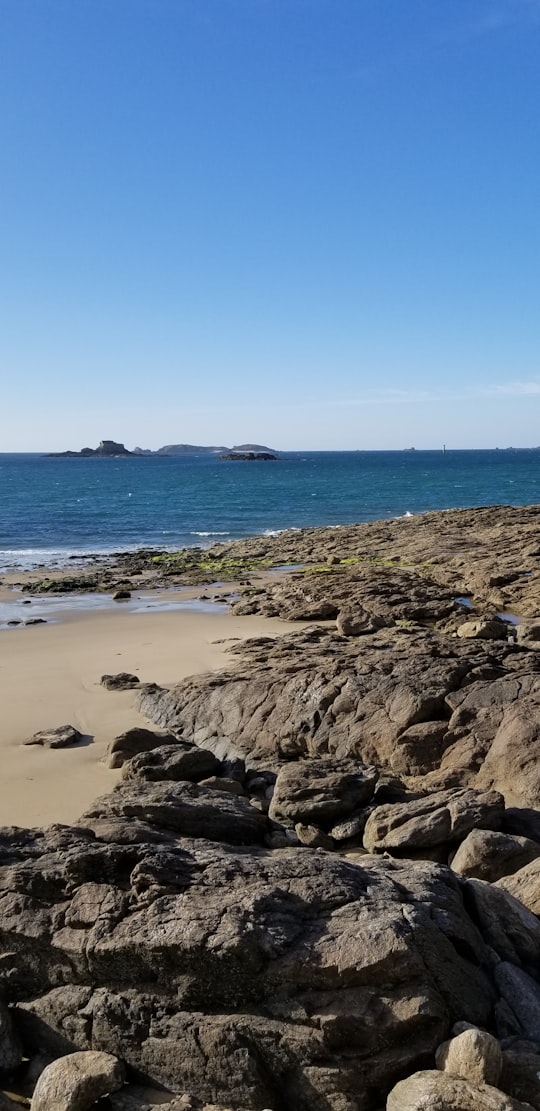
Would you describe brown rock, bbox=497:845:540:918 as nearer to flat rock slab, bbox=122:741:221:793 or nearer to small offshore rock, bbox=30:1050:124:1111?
small offshore rock, bbox=30:1050:124:1111

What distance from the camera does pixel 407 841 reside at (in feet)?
29.7

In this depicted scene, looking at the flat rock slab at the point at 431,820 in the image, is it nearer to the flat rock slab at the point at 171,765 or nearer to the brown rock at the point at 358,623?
the flat rock slab at the point at 171,765

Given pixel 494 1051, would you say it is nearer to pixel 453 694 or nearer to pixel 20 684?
pixel 453 694

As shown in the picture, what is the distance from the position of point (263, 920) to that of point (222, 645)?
14.4m

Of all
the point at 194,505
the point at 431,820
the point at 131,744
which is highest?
the point at 194,505

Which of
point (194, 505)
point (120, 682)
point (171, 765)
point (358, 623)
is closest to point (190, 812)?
point (171, 765)

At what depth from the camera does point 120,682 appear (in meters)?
17.2

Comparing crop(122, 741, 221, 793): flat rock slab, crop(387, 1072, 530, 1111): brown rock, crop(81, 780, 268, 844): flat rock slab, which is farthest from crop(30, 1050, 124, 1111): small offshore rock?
crop(122, 741, 221, 793): flat rock slab

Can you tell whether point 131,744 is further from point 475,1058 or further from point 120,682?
point 475,1058

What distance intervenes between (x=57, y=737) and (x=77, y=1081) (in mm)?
8159

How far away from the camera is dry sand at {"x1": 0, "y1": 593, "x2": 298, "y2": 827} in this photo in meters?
11.9

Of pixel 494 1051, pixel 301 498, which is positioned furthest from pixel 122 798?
pixel 301 498

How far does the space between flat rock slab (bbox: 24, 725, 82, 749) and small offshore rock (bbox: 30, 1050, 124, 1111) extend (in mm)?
7629

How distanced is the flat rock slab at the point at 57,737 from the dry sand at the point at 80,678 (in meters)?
0.15
